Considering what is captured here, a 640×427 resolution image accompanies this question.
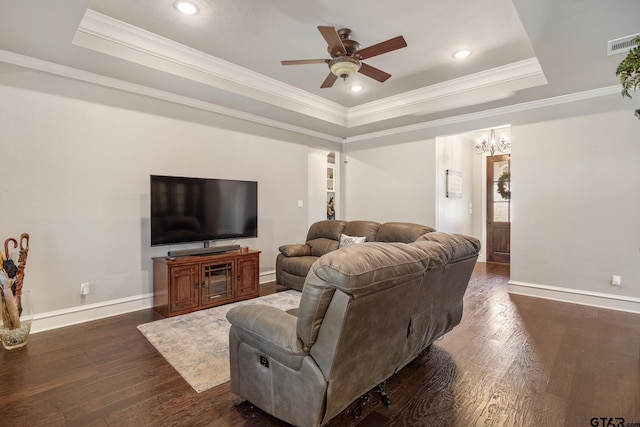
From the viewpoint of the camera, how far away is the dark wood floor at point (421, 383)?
5.96 ft

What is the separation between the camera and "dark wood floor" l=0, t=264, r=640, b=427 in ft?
5.96

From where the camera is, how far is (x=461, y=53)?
351cm

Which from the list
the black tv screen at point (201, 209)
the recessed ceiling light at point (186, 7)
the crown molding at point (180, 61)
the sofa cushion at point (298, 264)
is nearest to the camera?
the recessed ceiling light at point (186, 7)

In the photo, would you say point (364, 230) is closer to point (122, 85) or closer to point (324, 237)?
point (324, 237)

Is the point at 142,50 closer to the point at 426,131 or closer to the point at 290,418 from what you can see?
the point at 290,418

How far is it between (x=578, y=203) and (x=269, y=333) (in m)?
4.42

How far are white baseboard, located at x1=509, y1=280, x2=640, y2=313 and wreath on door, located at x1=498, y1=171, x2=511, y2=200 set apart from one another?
9.71 feet

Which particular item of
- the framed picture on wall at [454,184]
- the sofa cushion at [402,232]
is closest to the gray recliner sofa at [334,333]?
the sofa cushion at [402,232]

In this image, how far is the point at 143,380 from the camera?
2211mm

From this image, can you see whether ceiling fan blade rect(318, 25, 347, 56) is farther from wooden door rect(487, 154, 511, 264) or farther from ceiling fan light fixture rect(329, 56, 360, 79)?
wooden door rect(487, 154, 511, 264)

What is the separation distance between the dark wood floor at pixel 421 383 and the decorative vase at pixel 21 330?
0.09 m

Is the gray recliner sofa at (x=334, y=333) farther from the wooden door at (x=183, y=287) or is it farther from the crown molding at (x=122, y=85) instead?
the crown molding at (x=122, y=85)

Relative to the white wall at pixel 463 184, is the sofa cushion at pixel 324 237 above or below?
below

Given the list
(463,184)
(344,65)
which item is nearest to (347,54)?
(344,65)
